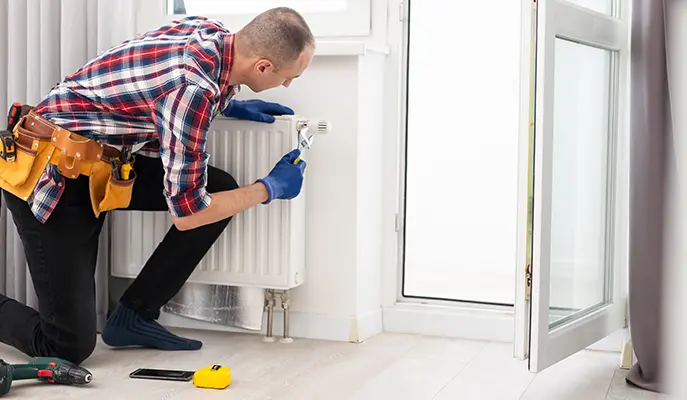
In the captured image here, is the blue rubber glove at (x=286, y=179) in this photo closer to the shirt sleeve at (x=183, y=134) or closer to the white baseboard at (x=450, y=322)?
the shirt sleeve at (x=183, y=134)

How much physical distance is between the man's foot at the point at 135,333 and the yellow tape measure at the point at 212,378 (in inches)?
14.2

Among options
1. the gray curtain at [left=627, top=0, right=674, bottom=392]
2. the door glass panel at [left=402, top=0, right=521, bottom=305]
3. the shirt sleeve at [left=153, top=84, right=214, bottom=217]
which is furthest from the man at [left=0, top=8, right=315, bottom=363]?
the gray curtain at [left=627, top=0, right=674, bottom=392]

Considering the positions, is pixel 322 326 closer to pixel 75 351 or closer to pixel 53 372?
pixel 75 351

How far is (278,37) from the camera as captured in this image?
6.61 ft

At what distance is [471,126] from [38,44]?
4.07 feet

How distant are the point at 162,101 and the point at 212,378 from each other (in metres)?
0.61

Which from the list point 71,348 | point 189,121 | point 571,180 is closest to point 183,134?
point 189,121

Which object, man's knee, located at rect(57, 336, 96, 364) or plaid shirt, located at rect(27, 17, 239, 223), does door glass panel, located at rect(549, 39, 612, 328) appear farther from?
man's knee, located at rect(57, 336, 96, 364)

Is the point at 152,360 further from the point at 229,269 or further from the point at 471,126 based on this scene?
the point at 471,126

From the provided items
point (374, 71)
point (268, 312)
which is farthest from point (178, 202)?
point (374, 71)

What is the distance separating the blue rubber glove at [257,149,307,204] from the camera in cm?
228

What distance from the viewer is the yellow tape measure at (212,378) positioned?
2055 mm

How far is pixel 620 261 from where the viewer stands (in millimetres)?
2320

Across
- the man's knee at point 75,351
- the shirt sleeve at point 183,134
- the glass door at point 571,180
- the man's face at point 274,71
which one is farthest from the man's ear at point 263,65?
the man's knee at point 75,351
